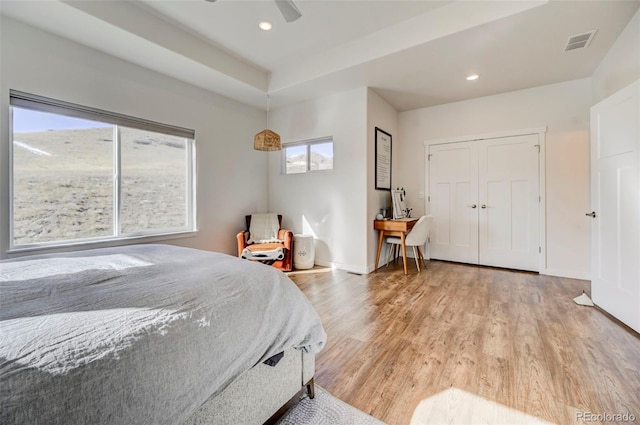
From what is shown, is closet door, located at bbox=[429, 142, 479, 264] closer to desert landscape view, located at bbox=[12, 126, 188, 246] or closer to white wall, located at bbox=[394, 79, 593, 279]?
white wall, located at bbox=[394, 79, 593, 279]

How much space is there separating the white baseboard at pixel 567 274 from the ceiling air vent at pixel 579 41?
2736 millimetres

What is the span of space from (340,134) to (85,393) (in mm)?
3924

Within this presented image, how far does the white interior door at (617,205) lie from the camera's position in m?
2.18

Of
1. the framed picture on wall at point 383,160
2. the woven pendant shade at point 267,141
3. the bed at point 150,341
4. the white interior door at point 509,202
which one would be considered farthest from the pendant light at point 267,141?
the white interior door at point 509,202

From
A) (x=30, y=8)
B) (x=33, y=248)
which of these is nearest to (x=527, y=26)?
(x=30, y=8)

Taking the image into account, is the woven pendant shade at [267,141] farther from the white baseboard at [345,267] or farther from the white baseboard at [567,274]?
the white baseboard at [567,274]

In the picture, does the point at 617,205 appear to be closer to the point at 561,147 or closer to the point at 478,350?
the point at 561,147

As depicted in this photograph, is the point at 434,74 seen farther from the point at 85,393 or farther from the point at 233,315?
the point at 85,393

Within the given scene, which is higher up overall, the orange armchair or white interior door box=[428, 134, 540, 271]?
white interior door box=[428, 134, 540, 271]

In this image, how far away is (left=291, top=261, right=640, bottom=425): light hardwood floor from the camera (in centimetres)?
146

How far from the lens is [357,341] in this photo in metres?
2.05

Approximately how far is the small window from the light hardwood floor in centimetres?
210

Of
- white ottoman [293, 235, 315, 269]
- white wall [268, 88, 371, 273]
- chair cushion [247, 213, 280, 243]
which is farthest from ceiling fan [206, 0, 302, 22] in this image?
chair cushion [247, 213, 280, 243]

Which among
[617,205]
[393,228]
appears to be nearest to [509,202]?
[617,205]
